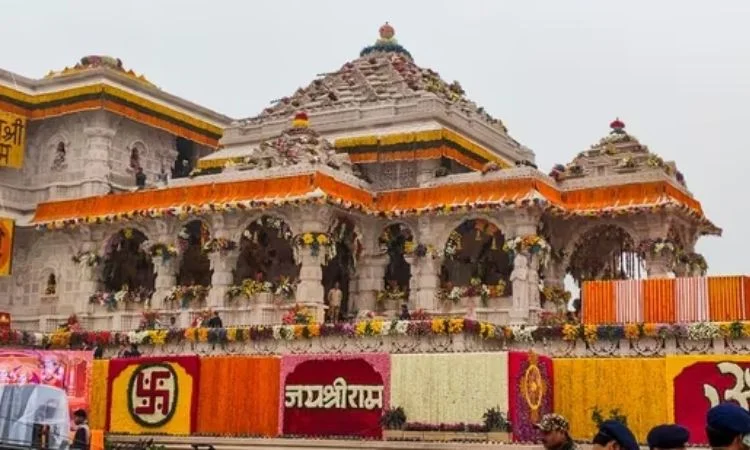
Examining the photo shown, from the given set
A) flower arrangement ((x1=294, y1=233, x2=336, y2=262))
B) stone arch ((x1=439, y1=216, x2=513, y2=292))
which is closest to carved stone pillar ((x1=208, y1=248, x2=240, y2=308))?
flower arrangement ((x1=294, y1=233, x2=336, y2=262))

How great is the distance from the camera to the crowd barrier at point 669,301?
20.8m

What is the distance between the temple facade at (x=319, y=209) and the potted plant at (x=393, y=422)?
Result: 31.2ft

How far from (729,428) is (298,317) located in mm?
22295

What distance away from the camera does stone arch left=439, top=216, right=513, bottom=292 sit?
101 ft

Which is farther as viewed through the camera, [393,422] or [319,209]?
[319,209]

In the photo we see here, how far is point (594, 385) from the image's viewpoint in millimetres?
18875

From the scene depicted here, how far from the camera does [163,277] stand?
3269 centimetres

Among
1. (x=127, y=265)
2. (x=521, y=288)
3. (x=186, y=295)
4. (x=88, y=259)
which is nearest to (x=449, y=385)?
(x=521, y=288)

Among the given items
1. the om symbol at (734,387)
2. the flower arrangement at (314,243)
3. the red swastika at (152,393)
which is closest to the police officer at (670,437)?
the om symbol at (734,387)

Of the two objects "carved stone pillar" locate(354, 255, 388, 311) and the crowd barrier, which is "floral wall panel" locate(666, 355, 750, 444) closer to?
the crowd barrier

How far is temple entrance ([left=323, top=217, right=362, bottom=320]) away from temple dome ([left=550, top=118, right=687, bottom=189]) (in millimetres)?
6587

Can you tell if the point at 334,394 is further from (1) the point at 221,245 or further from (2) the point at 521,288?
(1) the point at 221,245

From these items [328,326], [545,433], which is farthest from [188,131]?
[545,433]

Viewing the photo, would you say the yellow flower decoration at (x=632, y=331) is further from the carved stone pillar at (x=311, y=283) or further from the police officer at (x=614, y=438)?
the police officer at (x=614, y=438)
